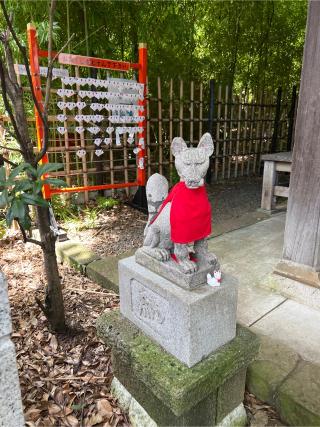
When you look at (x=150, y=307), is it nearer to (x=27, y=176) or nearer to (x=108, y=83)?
(x=27, y=176)

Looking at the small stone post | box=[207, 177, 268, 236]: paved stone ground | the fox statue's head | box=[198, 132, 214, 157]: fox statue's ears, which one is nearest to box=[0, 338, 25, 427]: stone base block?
the small stone post

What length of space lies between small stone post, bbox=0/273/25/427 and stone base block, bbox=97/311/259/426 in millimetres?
522

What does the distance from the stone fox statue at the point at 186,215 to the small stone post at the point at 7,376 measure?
714 mm

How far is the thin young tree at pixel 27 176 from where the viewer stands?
164 centimetres

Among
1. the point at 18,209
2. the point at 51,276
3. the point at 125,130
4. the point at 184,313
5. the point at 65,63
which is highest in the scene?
the point at 65,63

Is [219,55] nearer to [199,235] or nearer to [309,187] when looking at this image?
[309,187]

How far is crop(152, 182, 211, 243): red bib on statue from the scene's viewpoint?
1436mm

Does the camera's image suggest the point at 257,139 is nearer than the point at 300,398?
No

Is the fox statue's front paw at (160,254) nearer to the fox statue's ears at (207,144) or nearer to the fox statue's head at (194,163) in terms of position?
the fox statue's head at (194,163)

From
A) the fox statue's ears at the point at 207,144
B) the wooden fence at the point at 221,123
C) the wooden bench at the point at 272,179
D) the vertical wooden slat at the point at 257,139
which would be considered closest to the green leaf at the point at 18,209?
the fox statue's ears at the point at 207,144

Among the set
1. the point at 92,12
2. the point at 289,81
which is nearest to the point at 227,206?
the point at 92,12

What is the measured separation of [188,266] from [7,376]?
Result: 0.91 m

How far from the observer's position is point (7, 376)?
138 cm

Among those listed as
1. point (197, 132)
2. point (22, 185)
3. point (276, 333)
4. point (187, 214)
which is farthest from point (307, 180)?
point (197, 132)
